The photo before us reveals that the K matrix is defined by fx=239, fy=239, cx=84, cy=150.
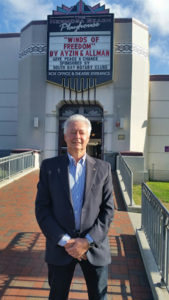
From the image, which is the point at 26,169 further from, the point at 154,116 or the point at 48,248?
the point at 48,248

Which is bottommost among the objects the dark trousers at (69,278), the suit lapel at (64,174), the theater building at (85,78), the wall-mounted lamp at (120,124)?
the dark trousers at (69,278)

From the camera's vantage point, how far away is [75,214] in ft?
6.57

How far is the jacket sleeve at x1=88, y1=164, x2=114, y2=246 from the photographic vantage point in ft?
6.44

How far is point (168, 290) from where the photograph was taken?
2.56 metres

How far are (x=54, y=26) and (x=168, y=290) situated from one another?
1279cm

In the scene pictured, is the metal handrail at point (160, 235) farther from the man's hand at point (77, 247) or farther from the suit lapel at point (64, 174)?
the suit lapel at point (64, 174)

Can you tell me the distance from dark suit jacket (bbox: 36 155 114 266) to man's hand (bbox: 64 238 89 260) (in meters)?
0.07

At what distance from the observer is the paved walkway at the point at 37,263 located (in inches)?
112

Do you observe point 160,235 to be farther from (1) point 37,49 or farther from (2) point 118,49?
(1) point 37,49

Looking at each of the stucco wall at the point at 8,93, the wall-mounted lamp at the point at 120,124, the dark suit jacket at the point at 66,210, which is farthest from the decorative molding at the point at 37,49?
the dark suit jacket at the point at 66,210

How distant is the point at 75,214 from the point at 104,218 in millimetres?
258

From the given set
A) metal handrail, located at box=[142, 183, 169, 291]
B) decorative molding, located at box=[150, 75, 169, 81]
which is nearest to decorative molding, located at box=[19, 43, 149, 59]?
decorative molding, located at box=[150, 75, 169, 81]

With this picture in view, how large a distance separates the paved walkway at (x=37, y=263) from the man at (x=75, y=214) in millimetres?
942

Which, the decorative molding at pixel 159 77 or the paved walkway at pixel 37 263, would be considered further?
the decorative molding at pixel 159 77
